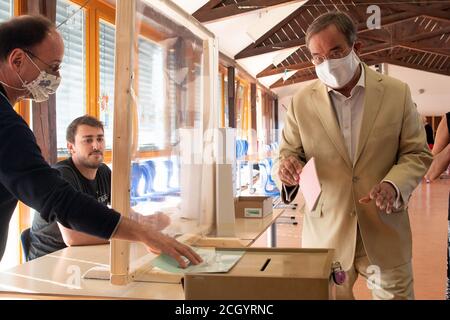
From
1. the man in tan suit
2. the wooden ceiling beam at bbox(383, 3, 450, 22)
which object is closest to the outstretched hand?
the man in tan suit

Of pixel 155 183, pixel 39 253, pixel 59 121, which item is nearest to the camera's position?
pixel 155 183

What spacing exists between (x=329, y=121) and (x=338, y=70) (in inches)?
5.7

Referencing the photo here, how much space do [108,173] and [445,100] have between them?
1577mm

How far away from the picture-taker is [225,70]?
3.06m

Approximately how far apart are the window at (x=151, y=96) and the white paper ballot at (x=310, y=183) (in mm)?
440

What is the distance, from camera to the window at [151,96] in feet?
4.03

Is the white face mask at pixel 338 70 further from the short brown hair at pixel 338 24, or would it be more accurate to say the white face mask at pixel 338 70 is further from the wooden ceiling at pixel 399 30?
the wooden ceiling at pixel 399 30

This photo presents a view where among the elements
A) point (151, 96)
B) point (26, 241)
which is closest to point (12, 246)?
point (26, 241)

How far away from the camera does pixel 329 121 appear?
3.78 feet

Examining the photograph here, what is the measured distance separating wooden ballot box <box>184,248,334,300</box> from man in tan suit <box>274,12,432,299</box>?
1.11ft

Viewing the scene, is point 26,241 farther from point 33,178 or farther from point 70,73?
point 70,73

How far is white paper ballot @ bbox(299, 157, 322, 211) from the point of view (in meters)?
1.06

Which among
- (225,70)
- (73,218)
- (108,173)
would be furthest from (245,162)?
(73,218)

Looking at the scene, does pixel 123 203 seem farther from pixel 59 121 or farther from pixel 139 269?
pixel 59 121
